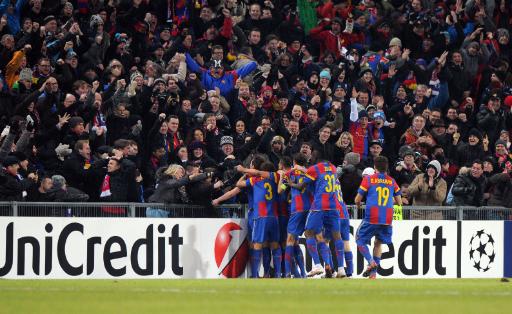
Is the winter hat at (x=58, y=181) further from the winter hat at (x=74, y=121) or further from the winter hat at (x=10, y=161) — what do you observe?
the winter hat at (x=74, y=121)

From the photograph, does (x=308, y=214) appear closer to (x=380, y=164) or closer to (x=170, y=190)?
(x=380, y=164)

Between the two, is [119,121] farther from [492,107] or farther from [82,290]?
[492,107]

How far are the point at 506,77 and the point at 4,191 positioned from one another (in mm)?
12540

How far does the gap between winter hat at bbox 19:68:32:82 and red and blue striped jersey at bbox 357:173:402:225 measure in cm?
536

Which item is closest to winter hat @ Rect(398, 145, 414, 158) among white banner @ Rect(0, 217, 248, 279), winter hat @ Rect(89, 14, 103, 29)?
white banner @ Rect(0, 217, 248, 279)

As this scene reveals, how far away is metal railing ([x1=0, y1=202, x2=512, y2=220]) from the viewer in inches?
720

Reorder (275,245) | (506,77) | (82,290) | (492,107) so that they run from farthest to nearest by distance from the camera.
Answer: (506,77) → (492,107) → (275,245) → (82,290)

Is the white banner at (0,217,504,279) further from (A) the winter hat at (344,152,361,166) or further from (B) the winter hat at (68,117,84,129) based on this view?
(B) the winter hat at (68,117,84,129)

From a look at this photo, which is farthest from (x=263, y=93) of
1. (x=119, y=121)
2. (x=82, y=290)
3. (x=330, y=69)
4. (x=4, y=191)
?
(x=82, y=290)

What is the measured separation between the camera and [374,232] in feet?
61.2

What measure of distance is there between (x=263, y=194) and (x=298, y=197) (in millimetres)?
562

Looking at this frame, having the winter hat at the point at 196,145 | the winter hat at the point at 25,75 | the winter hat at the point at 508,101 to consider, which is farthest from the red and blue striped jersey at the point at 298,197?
the winter hat at the point at 508,101

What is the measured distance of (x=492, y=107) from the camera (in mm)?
24484

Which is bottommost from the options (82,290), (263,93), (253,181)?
(82,290)
